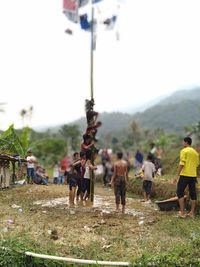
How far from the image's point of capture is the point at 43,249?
6840 millimetres

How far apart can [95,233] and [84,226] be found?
460 mm

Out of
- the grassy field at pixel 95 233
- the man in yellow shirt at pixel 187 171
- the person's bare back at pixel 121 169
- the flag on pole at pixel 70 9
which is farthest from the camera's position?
the flag on pole at pixel 70 9

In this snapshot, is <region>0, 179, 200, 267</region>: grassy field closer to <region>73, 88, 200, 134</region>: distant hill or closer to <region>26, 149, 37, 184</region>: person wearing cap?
<region>26, 149, 37, 184</region>: person wearing cap

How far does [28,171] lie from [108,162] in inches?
211

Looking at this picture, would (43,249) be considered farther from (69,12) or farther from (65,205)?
(69,12)

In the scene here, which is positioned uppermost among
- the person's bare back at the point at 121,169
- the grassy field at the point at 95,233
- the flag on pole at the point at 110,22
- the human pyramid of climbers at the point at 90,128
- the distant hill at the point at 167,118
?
the distant hill at the point at 167,118

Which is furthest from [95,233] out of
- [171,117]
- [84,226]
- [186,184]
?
[171,117]

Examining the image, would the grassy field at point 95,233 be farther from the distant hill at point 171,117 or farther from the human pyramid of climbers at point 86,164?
the distant hill at point 171,117

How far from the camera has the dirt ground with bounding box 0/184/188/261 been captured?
23.4ft

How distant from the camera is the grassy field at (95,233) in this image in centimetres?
668

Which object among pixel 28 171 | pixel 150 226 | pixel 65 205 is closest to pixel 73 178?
pixel 65 205

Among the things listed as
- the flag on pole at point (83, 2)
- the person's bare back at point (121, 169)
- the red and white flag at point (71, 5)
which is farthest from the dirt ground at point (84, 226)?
the flag on pole at point (83, 2)

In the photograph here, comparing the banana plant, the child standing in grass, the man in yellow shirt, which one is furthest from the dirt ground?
the banana plant

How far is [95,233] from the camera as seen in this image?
317 inches
